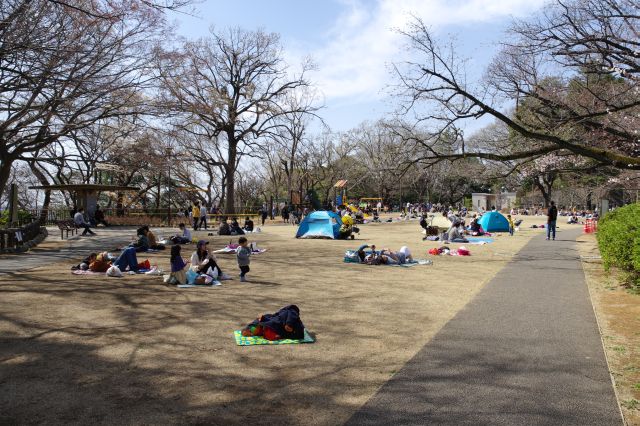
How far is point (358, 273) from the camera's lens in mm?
12633

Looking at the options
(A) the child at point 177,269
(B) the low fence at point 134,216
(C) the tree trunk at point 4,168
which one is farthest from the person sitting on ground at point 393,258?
(B) the low fence at point 134,216

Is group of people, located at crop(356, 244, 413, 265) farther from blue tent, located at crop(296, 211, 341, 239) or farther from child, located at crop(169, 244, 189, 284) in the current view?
blue tent, located at crop(296, 211, 341, 239)

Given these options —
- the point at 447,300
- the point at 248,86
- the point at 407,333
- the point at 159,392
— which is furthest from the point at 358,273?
the point at 248,86

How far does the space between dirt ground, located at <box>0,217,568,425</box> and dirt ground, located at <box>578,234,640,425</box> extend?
2.04m

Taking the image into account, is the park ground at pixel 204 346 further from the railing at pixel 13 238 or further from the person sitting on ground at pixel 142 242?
the railing at pixel 13 238

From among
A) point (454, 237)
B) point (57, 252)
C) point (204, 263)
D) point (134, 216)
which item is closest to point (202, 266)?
point (204, 263)

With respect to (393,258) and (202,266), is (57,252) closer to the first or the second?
(202,266)

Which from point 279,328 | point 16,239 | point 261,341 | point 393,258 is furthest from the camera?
point 16,239

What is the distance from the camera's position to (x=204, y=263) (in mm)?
11117

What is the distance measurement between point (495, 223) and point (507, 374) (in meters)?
25.9

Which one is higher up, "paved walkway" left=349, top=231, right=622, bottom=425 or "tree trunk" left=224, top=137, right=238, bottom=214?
"tree trunk" left=224, top=137, right=238, bottom=214

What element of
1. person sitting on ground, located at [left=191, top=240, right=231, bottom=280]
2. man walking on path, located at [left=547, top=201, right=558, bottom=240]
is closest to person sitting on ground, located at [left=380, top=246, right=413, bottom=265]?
person sitting on ground, located at [left=191, top=240, right=231, bottom=280]

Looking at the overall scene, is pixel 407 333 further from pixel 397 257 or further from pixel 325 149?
pixel 325 149

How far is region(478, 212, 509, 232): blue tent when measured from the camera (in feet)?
97.1
